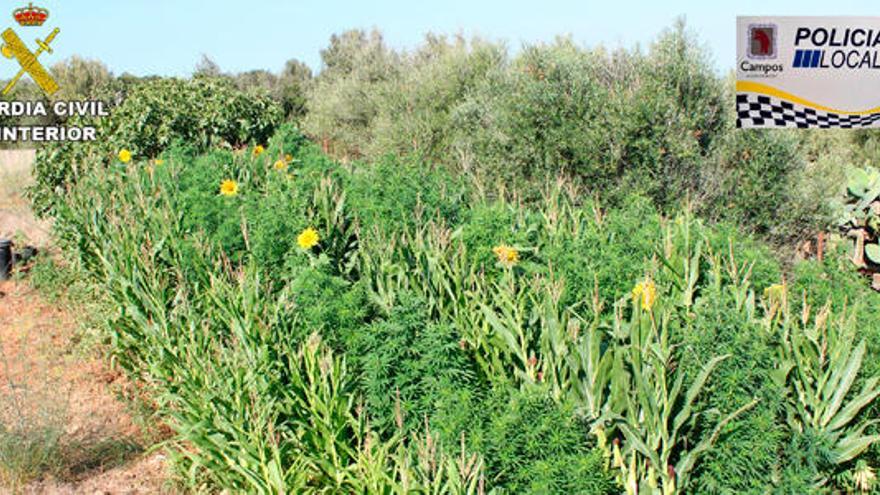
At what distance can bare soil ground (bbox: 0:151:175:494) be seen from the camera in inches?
181

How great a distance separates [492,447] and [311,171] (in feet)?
13.5

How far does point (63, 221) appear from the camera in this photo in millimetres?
8328

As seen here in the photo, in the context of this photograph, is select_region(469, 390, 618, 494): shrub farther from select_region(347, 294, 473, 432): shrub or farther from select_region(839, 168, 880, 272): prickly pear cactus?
select_region(839, 168, 880, 272): prickly pear cactus

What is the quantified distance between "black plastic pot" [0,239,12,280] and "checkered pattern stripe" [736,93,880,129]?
7177mm

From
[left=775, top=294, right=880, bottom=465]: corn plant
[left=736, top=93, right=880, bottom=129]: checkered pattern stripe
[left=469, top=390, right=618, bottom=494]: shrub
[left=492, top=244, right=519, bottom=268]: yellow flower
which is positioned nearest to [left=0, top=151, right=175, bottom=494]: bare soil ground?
[left=492, top=244, right=519, bottom=268]: yellow flower

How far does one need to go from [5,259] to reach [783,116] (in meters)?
7.85

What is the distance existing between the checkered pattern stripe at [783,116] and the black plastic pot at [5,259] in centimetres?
718

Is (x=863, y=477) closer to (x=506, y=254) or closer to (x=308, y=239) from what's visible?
(x=506, y=254)

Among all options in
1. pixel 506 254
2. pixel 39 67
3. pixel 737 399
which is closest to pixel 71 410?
pixel 506 254

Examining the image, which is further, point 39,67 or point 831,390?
point 39,67

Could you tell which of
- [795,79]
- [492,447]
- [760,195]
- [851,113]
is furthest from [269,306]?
[851,113]

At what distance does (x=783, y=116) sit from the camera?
914cm

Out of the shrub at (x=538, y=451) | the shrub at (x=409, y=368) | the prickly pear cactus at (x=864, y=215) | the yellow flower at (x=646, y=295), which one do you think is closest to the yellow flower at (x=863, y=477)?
the yellow flower at (x=646, y=295)

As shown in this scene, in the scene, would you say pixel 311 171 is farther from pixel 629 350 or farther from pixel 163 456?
pixel 629 350
